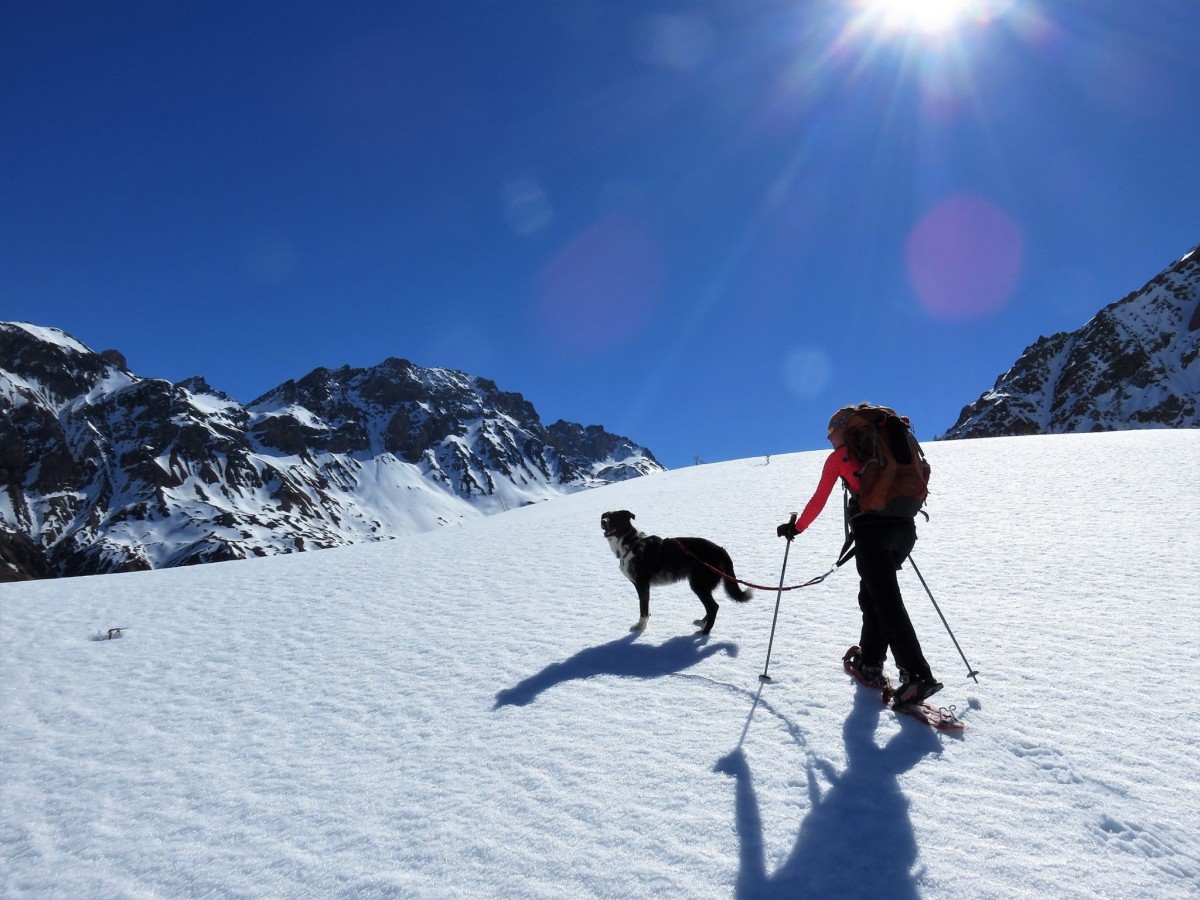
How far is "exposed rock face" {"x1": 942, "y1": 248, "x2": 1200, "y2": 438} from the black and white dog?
7976 inches

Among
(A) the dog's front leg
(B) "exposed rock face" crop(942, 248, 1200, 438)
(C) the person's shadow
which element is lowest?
(C) the person's shadow

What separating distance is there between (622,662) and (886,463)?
3.43m

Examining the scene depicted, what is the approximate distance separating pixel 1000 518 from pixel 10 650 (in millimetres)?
17280

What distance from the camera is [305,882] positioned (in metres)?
3.29

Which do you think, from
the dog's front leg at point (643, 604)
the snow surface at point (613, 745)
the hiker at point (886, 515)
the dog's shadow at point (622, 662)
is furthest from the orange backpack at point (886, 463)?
the dog's front leg at point (643, 604)

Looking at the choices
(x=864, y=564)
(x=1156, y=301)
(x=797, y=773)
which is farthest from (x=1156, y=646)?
(x=1156, y=301)

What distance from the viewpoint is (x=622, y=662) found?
6293 millimetres

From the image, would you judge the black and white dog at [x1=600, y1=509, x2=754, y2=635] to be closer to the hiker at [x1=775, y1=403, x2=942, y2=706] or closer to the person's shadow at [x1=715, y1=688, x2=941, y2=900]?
the hiker at [x1=775, y1=403, x2=942, y2=706]

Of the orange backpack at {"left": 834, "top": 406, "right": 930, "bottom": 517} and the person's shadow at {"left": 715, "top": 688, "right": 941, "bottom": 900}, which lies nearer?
the person's shadow at {"left": 715, "top": 688, "right": 941, "bottom": 900}

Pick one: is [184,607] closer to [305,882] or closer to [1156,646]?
[305,882]

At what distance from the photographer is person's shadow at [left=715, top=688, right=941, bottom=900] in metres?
2.96

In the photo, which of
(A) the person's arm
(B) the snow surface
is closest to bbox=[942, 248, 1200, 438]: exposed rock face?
(B) the snow surface

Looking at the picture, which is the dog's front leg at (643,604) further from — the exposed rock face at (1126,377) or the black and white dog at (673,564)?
the exposed rock face at (1126,377)

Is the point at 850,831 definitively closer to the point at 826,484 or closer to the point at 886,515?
the point at 886,515
